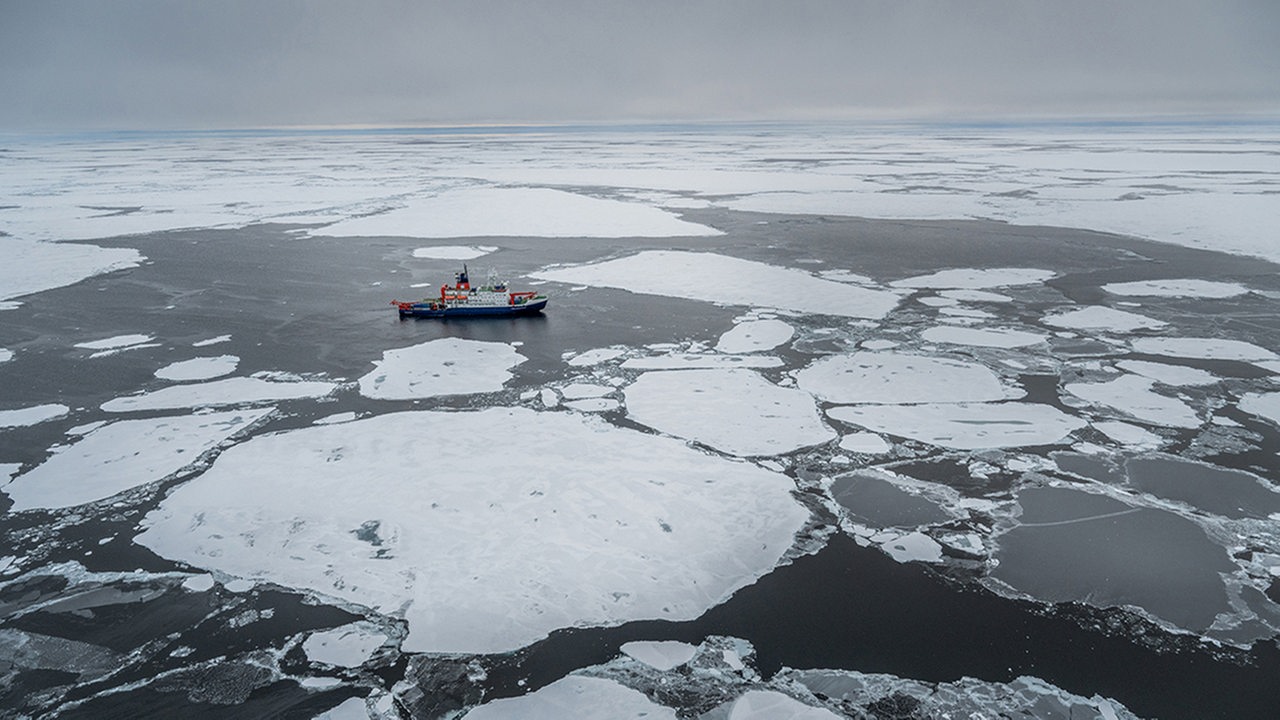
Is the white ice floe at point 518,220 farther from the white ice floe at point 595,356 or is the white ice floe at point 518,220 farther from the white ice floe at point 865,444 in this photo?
the white ice floe at point 865,444

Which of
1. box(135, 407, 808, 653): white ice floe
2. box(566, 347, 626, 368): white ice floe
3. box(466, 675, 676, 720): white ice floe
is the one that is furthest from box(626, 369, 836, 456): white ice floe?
box(466, 675, 676, 720): white ice floe

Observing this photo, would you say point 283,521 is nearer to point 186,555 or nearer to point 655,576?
point 186,555

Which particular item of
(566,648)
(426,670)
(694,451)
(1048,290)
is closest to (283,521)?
(426,670)

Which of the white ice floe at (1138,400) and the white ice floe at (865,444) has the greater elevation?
the white ice floe at (1138,400)

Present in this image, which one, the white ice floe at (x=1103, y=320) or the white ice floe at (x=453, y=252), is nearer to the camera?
the white ice floe at (x=1103, y=320)

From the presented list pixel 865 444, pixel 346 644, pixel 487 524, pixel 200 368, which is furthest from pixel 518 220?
pixel 346 644

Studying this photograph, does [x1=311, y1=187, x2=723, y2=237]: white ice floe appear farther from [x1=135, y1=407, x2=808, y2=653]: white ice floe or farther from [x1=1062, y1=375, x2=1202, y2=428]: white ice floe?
[x1=135, y1=407, x2=808, y2=653]: white ice floe

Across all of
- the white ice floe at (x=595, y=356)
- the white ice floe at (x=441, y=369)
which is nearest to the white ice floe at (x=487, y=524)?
the white ice floe at (x=441, y=369)

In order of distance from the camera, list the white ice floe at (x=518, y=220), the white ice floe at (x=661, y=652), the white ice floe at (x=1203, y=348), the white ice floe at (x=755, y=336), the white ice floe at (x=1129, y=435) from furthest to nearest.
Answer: the white ice floe at (x=518, y=220) < the white ice floe at (x=755, y=336) < the white ice floe at (x=1203, y=348) < the white ice floe at (x=1129, y=435) < the white ice floe at (x=661, y=652)
